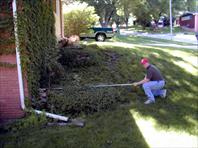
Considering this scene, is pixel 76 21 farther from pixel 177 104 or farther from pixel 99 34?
pixel 177 104

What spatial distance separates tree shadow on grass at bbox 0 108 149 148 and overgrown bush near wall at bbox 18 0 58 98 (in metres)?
1.51

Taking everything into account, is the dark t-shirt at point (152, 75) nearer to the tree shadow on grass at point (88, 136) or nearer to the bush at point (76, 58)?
the tree shadow on grass at point (88, 136)

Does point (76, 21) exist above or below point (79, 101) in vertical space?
above

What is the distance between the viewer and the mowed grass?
680cm

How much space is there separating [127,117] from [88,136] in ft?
4.56

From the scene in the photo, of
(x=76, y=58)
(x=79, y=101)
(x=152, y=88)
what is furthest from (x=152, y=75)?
(x=76, y=58)

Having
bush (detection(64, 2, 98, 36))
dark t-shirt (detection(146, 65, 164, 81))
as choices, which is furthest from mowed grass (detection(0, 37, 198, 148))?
bush (detection(64, 2, 98, 36))

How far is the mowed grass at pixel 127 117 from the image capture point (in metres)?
6.80

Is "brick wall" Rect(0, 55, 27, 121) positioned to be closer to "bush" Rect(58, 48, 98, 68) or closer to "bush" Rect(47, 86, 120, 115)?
"bush" Rect(47, 86, 120, 115)

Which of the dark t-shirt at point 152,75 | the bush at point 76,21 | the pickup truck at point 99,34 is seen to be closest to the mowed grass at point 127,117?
the dark t-shirt at point 152,75

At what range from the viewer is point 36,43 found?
9.20 m

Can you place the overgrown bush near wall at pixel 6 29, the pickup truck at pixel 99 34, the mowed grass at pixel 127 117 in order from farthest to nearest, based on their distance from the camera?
the pickup truck at pixel 99 34 → the overgrown bush near wall at pixel 6 29 → the mowed grass at pixel 127 117

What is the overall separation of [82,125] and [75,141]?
868mm

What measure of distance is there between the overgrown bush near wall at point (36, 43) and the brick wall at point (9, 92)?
12.1 inches
